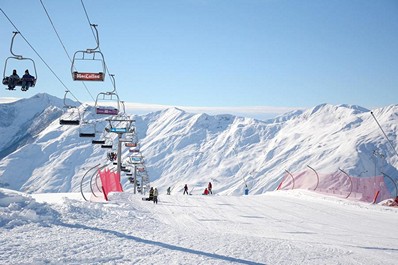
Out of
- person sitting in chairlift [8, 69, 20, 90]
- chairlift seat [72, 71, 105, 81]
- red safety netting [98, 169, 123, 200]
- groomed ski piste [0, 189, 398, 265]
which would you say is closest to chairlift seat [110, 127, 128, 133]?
red safety netting [98, 169, 123, 200]

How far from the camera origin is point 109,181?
3022 cm

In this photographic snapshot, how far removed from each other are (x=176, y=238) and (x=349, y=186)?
25.1m

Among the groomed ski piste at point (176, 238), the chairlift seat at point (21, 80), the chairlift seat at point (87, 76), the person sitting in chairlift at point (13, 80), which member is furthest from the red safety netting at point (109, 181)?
the person sitting in chairlift at point (13, 80)

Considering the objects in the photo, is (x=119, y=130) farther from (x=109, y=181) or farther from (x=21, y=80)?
(x=21, y=80)

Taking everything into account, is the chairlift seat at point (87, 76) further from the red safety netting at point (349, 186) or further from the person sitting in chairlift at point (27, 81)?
the red safety netting at point (349, 186)

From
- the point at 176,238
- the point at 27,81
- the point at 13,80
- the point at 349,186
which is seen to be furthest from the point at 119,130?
the point at 176,238

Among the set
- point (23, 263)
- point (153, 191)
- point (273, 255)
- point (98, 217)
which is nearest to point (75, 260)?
point (23, 263)

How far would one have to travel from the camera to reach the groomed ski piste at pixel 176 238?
10.1m

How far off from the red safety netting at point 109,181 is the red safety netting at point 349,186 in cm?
1494

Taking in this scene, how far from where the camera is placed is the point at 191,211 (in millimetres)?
23469

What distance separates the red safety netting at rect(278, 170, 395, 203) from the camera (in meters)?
34.7

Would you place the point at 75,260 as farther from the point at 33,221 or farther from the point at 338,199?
the point at 338,199

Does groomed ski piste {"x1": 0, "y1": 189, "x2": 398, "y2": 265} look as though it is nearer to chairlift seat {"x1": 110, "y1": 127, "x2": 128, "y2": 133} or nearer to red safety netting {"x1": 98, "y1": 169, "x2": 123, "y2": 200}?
red safety netting {"x1": 98, "y1": 169, "x2": 123, "y2": 200}

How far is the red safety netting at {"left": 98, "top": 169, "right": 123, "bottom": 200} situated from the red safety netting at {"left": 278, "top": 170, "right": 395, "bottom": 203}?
14.9m
